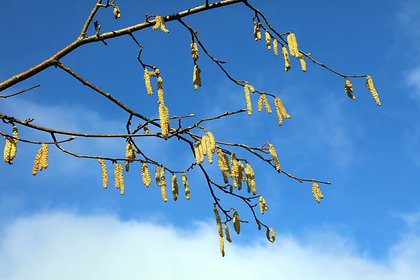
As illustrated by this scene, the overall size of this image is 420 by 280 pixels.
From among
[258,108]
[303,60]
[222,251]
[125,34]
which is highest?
[125,34]

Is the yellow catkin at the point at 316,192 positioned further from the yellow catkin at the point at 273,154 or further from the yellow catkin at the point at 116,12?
the yellow catkin at the point at 116,12

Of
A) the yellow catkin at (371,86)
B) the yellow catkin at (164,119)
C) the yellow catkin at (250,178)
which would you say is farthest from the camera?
the yellow catkin at (371,86)

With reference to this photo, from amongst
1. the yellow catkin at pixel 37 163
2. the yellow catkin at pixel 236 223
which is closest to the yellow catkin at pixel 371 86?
the yellow catkin at pixel 236 223

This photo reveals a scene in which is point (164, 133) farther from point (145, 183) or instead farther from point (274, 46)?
point (274, 46)

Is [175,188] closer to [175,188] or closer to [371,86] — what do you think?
[175,188]

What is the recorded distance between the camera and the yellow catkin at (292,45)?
A: 4016 millimetres

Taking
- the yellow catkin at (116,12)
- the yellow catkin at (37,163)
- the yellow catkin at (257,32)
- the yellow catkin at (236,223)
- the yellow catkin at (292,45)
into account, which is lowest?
the yellow catkin at (236,223)

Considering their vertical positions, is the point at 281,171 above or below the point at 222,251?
above

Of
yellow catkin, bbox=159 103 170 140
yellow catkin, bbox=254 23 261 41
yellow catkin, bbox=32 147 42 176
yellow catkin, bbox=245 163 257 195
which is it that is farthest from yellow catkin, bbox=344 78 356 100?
yellow catkin, bbox=32 147 42 176

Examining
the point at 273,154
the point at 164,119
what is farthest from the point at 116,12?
the point at 273,154

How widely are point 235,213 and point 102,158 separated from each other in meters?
1.41

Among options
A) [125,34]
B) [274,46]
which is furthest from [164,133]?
[274,46]

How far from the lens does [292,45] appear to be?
4.08 metres

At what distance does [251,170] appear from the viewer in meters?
3.93
